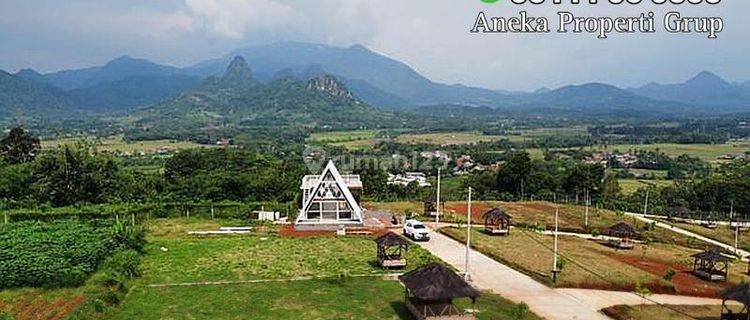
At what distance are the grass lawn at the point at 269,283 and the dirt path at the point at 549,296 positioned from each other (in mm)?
1004

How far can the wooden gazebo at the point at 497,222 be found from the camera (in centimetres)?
3266

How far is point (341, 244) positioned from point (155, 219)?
48.6 ft

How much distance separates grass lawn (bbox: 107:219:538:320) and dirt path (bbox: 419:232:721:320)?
1004 millimetres

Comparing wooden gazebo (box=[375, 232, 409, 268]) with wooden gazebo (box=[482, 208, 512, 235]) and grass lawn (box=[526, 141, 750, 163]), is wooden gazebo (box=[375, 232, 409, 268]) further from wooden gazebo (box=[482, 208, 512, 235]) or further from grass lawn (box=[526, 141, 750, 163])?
grass lawn (box=[526, 141, 750, 163])

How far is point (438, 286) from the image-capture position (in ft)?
58.9

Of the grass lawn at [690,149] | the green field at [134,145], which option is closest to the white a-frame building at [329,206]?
the grass lawn at [690,149]

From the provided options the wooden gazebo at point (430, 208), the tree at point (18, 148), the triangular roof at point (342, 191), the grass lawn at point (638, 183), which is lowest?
the grass lawn at point (638, 183)

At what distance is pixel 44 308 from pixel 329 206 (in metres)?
16.7

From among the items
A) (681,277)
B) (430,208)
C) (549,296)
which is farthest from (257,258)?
(681,277)

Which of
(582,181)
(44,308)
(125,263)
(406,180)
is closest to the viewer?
(44,308)

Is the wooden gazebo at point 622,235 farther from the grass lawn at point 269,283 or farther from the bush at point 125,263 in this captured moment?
the bush at point 125,263

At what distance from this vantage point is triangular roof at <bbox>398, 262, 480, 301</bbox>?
17.7 meters

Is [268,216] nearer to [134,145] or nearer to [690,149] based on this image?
[134,145]

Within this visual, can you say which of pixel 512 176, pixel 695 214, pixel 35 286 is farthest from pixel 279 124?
pixel 35 286
